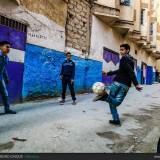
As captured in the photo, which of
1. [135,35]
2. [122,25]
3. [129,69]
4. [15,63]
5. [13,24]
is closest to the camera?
[129,69]

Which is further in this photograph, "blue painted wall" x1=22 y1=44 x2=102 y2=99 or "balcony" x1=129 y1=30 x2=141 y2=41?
"balcony" x1=129 y1=30 x2=141 y2=41

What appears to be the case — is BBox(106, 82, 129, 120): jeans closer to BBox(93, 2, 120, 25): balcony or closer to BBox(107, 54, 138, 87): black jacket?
BBox(107, 54, 138, 87): black jacket

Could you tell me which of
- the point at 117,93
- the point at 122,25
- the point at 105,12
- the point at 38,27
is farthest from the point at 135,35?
the point at 117,93

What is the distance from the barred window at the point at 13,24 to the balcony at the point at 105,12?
7.80 meters

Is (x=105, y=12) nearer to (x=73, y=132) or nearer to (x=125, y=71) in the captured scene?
(x=125, y=71)

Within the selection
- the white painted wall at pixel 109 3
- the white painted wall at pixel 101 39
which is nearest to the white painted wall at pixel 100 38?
the white painted wall at pixel 101 39

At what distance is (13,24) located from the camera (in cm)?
1047

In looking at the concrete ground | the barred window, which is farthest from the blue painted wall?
the concrete ground

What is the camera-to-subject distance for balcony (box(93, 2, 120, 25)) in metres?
18.3

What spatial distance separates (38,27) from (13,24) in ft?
5.52

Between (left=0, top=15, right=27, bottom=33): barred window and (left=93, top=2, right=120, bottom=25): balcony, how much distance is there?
780cm

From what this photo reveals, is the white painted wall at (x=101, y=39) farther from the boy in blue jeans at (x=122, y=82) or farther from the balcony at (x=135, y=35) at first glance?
the boy in blue jeans at (x=122, y=82)

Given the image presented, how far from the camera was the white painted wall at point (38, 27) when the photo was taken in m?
10.2

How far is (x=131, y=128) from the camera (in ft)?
26.3
